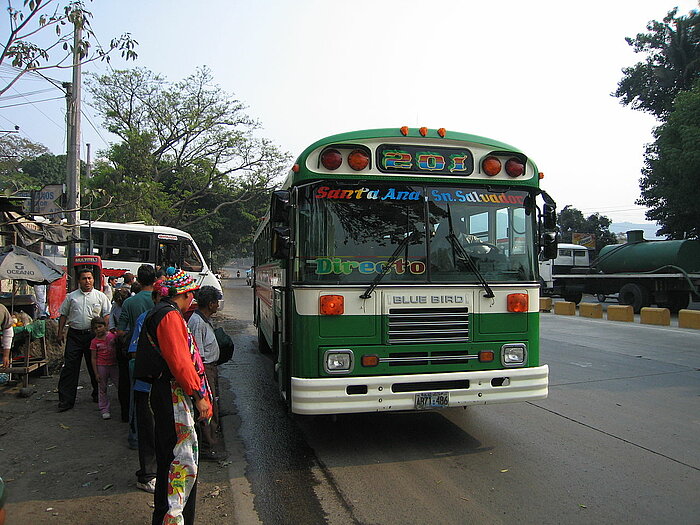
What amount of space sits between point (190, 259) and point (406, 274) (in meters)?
18.6

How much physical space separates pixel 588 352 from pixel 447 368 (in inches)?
287

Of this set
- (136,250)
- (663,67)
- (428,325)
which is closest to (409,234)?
(428,325)

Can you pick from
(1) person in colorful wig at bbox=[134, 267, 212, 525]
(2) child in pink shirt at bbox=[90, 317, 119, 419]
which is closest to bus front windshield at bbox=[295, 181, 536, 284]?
(1) person in colorful wig at bbox=[134, 267, 212, 525]

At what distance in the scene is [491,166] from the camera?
544 centimetres

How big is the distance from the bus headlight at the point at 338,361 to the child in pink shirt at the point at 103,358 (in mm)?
2893

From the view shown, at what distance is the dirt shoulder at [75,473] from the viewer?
4.02 metres

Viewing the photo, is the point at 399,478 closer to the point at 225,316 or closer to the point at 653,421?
the point at 653,421

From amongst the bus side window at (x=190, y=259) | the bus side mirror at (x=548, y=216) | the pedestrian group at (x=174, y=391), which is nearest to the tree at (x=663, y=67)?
the bus side window at (x=190, y=259)

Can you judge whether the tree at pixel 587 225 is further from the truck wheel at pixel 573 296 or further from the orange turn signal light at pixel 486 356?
the orange turn signal light at pixel 486 356

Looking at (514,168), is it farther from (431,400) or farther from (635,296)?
(635,296)

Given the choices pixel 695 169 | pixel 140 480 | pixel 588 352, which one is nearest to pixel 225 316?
pixel 588 352

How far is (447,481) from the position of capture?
14.9ft

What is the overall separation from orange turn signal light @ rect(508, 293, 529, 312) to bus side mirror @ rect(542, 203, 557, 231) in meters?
0.78

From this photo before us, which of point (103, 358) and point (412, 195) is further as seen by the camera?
point (103, 358)
